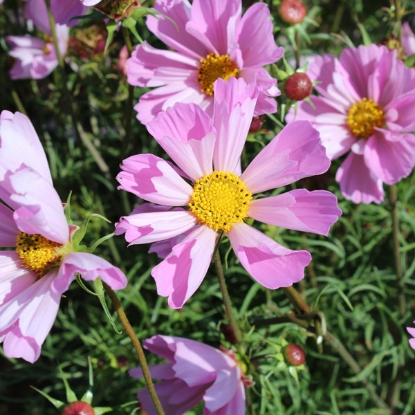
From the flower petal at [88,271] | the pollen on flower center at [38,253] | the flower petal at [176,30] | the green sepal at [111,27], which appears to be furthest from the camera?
the flower petal at [176,30]

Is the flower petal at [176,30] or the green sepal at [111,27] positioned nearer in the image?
the green sepal at [111,27]

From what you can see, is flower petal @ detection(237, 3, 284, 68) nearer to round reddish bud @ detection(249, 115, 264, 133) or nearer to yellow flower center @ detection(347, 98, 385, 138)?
round reddish bud @ detection(249, 115, 264, 133)

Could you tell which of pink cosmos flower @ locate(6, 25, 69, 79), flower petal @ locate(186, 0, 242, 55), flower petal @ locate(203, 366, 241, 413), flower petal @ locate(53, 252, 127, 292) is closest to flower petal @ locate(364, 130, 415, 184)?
flower petal @ locate(186, 0, 242, 55)

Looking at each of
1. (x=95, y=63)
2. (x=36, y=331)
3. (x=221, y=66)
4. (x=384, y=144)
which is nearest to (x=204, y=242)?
(x=36, y=331)

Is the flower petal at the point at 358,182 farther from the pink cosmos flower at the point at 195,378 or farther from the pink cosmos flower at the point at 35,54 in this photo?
the pink cosmos flower at the point at 35,54

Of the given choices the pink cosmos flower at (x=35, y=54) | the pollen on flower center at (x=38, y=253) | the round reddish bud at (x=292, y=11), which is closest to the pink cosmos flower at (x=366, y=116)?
the round reddish bud at (x=292, y=11)
